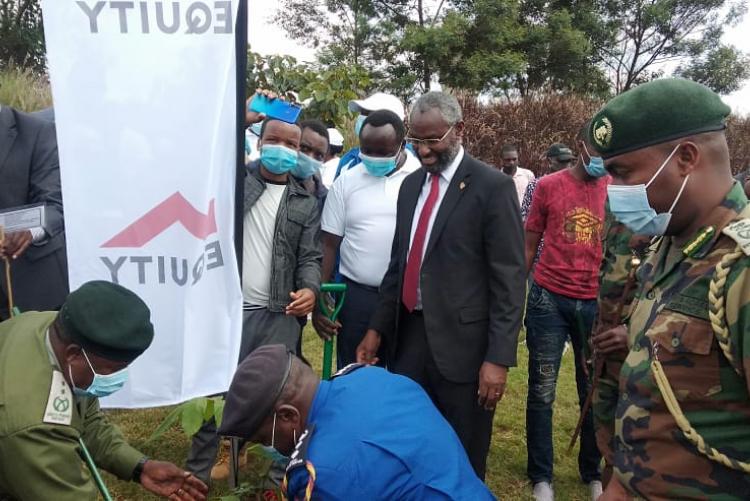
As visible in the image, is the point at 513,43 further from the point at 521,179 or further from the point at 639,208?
the point at 639,208

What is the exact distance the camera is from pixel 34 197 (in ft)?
9.85

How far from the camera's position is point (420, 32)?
1992 centimetres

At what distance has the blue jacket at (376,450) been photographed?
1676 millimetres

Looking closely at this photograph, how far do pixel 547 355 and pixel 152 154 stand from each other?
7.51ft

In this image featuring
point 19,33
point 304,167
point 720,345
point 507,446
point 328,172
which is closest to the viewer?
point 720,345

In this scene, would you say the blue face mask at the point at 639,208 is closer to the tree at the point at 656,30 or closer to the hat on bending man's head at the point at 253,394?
the hat on bending man's head at the point at 253,394

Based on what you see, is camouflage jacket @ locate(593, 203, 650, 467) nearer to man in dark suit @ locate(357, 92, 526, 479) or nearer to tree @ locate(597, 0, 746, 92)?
man in dark suit @ locate(357, 92, 526, 479)

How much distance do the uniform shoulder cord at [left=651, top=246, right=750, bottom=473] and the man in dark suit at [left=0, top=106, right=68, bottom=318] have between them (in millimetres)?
2599

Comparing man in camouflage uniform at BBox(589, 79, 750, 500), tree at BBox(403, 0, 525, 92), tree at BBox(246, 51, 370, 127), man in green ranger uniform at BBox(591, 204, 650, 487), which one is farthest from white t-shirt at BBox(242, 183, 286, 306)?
tree at BBox(403, 0, 525, 92)

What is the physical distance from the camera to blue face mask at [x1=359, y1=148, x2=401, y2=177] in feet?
11.6

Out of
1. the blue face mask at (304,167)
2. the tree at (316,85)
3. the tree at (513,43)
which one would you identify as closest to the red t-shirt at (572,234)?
the blue face mask at (304,167)

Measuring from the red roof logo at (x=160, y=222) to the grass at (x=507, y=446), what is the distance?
5.16 feet

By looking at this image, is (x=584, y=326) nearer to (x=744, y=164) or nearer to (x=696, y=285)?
(x=696, y=285)

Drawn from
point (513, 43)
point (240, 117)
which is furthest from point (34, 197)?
point (513, 43)
